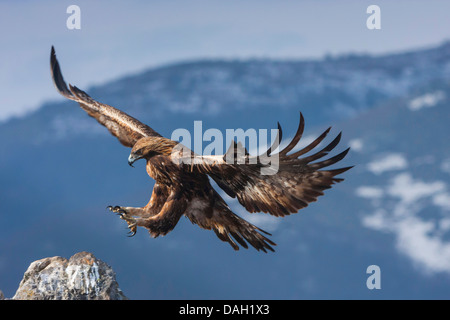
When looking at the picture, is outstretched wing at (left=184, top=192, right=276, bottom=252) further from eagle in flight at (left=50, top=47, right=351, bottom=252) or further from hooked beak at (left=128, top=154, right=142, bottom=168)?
hooked beak at (left=128, top=154, right=142, bottom=168)

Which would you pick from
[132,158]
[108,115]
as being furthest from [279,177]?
[108,115]

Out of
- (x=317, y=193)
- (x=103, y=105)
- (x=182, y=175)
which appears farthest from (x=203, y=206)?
(x=103, y=105)

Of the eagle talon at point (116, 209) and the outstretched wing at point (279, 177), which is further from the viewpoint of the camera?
the eagle talon at point (116, 209)

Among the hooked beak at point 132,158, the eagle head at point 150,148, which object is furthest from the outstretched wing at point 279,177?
the hooked beak at point 132,158

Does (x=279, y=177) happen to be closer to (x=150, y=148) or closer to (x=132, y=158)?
(x=150, y=148)

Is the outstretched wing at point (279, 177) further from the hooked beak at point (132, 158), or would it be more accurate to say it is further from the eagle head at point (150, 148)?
the hooked beak at point (132, 158)

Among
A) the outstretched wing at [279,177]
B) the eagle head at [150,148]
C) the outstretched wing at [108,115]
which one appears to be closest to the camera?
the outstretched wing at [279,177]
